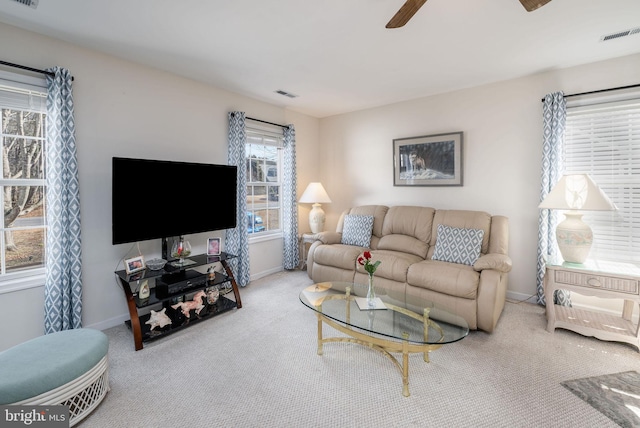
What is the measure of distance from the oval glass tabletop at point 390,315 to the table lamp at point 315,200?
1973mm

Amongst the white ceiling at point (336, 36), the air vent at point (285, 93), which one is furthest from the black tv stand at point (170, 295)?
the air vent at point (285, 93)

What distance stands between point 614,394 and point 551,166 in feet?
7.07

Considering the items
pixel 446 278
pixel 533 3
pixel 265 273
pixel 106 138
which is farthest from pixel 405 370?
pixel 106 138

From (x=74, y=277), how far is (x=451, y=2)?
143 inches

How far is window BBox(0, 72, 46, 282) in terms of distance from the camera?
231cm

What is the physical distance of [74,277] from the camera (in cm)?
248

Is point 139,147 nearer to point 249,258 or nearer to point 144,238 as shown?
point 144,238

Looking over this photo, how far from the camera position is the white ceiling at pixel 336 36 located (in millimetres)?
2057

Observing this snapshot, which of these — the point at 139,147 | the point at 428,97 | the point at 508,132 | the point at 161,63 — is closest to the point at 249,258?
the point at 139,147

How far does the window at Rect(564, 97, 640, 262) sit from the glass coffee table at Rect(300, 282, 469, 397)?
2122mm

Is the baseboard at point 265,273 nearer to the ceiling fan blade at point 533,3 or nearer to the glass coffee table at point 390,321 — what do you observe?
the glass coffee table at point 390,321

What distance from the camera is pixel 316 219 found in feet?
15.1

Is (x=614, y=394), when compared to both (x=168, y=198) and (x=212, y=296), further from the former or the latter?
(x=168, y=198)

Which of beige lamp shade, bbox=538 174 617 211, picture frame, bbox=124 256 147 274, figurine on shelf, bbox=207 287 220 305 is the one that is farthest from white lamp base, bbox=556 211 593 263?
picture frame, bbox=124 256 147 274
